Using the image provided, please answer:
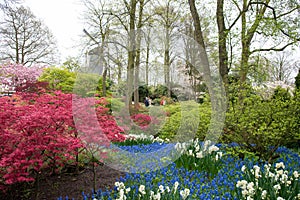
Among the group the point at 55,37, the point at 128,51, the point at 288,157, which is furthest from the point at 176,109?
the point at 55,37

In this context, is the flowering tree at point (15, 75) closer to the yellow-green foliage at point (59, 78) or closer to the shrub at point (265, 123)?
the yellow-green foliage at point (59, 78)

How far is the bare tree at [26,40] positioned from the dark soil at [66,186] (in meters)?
16.7

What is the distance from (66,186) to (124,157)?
5.40 ft

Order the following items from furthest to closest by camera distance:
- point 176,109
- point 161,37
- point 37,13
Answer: point 37,13 → point 161,37 → point 176,109

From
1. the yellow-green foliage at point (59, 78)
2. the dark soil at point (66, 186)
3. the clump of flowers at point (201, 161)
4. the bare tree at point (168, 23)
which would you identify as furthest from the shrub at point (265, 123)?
the yellow-green foliage at point (59, 78)

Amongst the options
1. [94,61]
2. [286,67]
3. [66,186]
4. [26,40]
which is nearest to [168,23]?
[94,61]

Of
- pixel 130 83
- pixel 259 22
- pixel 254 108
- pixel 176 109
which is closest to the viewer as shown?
pixel 254 108

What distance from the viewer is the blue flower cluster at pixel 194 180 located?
11.1 ft

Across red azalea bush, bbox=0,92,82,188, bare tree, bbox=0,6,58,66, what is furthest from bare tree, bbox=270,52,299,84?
red azalea bush, bbox=0,92,82,188

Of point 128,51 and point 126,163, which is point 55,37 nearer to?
point 128,51

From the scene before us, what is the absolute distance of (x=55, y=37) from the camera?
20.8m

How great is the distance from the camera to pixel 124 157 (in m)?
5.52

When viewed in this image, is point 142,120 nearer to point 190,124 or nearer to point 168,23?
point 190,124

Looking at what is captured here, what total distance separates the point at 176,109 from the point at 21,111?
693 cm
